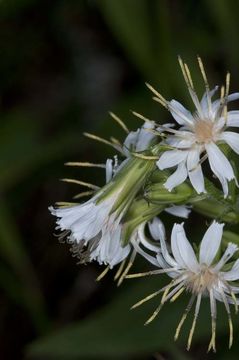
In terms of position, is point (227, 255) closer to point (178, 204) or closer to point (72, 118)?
point (178, 204)

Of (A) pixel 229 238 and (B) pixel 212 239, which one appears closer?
(B) pixel 212 239

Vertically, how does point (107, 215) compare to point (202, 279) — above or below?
above

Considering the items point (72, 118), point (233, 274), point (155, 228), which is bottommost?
point (233, 274)

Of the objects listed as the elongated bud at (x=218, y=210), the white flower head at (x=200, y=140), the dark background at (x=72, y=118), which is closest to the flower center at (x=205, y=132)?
the white flower head at (x=200, y=140)

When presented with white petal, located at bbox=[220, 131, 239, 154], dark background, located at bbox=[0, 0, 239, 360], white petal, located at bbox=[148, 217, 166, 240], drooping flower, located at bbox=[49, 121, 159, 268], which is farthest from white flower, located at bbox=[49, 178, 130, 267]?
dark background, located at bbox=[0, 0, 239, 360]

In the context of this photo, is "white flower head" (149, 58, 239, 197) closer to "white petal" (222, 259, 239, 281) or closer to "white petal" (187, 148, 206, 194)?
"white petal" (187, 148, 206, 194)

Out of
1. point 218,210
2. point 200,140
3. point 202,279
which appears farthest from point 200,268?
point 200,140

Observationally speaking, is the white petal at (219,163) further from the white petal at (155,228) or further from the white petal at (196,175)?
the white petal at (155,228)

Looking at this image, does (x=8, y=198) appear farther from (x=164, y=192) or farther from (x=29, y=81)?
(x=164, y=192)
